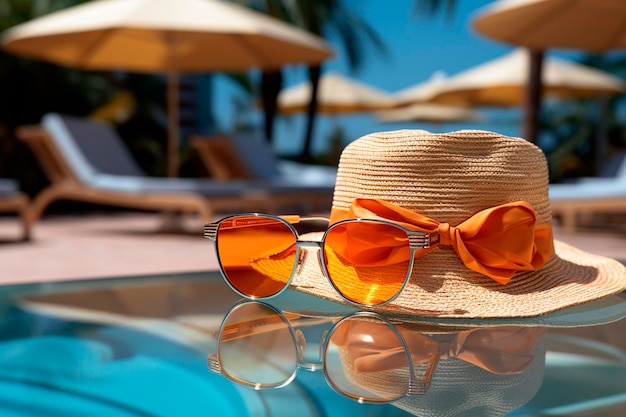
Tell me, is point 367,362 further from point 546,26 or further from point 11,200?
point 546,26

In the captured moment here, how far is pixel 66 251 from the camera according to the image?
4922 millimetres

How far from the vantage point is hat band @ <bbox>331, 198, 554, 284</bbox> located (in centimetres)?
86

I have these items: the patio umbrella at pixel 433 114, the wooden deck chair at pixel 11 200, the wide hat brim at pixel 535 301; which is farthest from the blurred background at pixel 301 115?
the wide hat brim at pixel 535 301

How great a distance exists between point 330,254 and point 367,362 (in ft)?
0.87

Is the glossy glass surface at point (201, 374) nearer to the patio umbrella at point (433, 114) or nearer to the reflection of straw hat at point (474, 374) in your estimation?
the reflection of straw hat at point (474, 374)

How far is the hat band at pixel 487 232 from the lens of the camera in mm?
858

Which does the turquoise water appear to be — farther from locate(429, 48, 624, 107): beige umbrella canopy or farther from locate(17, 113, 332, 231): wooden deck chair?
locate(429, 48, 624, 107): beige umbrella canopy

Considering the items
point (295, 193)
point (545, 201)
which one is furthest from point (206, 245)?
point (545, 201)

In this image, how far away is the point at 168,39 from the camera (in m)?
7.25

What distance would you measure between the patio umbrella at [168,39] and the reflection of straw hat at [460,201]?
5114mm

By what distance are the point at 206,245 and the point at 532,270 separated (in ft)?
14.9

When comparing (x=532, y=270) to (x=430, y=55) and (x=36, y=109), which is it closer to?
(x=36, y=109)

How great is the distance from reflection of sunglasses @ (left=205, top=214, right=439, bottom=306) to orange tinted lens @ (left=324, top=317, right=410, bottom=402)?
0.08 m

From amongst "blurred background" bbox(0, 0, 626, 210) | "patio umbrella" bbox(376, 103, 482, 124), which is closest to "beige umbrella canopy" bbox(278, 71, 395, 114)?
"blurred background" bbox(0, 0, 626, 210)
